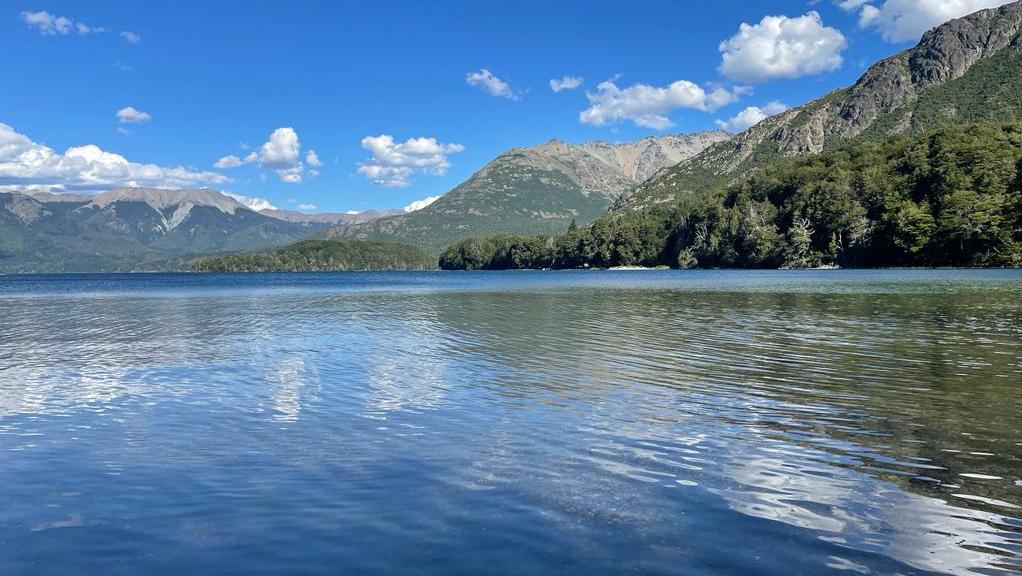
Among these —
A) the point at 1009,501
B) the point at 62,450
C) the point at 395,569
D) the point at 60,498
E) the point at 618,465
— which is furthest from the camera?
the point at 62,450

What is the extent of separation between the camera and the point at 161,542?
10.4m

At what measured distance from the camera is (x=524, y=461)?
14.4 m

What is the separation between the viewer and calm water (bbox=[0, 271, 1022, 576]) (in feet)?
32.1

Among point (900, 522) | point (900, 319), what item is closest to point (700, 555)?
point (900, 522)

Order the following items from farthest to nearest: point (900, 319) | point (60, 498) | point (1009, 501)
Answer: point (900, 319) < point (60, 498) < point (1009, 501)

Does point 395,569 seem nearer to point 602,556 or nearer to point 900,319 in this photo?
point 602,556

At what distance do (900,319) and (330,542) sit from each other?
145ft

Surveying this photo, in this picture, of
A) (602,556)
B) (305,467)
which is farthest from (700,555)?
(305,467)

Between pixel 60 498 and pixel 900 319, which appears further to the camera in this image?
pixel 900 319

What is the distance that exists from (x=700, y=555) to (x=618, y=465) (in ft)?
14.7

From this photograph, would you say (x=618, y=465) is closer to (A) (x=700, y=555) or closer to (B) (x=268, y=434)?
(A) (x=700, y=555)

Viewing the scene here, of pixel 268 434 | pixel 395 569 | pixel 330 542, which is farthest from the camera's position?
pixel 268 434

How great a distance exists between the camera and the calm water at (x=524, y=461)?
9797 mm

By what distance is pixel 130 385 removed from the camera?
25531mm
